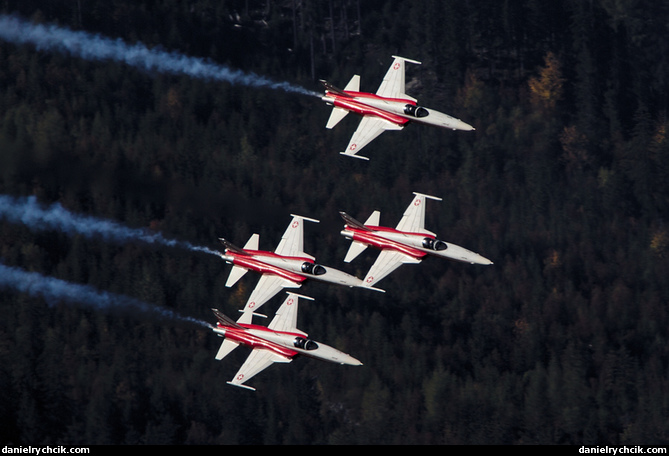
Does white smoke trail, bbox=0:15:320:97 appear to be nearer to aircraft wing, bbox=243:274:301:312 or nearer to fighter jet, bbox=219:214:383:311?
fighter jet, bbox=219:214:383:311

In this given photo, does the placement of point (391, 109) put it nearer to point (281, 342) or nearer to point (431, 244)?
point (431, 244)

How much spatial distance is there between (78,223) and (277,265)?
49.1ft

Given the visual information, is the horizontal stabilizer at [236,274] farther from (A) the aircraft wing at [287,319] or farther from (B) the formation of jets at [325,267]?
(A) the aircraft wing at [287,319]

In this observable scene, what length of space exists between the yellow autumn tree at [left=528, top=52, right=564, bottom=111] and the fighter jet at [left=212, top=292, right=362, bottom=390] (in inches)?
4083

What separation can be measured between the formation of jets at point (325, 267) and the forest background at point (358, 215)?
27469 mm

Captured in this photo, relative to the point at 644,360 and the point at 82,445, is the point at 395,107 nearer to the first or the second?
the point at 82,445

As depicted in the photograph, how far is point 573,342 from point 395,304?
19.5 m

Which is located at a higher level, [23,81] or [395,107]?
[23,81]

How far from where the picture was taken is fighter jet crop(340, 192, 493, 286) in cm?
9438

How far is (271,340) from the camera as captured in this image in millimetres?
93062

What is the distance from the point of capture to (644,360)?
158 metres

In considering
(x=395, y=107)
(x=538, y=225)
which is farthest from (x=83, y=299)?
(x=538, y=225)

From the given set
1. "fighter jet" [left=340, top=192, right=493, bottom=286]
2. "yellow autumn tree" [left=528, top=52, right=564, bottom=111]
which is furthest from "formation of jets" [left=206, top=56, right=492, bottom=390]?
"yellow autumn tree" [left=528, top=52, right=564, bottom=111]

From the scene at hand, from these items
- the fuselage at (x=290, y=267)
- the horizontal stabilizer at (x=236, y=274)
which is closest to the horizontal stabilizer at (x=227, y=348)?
the horizontal stabilizer at (x=236, y=274)
